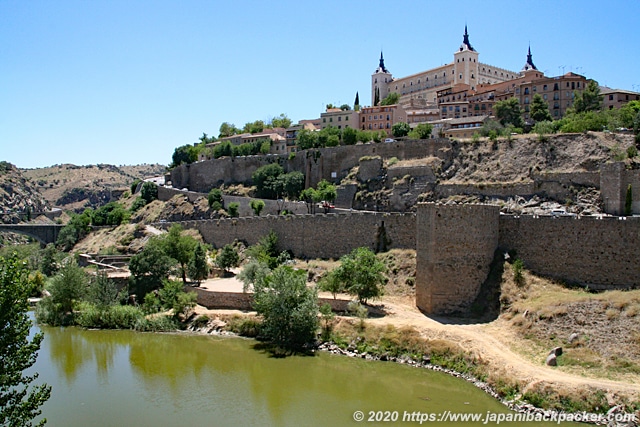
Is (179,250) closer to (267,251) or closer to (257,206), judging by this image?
(267,251)

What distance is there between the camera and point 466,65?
65.8 metres

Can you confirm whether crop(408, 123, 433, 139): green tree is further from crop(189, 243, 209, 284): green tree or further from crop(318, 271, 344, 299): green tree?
crop(318, 271, 344, 299): green tree

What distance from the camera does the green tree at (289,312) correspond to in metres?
23.0

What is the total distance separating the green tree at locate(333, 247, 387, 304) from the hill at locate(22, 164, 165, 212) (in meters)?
82.4

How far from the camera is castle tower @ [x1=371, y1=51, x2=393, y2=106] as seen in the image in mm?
73812

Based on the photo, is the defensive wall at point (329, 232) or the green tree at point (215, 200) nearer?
the defensive wall at point (329, 232)

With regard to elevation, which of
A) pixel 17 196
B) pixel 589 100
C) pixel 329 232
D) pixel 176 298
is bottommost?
pixel 176 298

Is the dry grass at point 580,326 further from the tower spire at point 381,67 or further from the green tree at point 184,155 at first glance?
the tower spire at point 381,67

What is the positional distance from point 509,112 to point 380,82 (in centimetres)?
3050

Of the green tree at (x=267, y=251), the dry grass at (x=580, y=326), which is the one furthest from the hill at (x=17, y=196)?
the dry grass at (x=580, y=326)

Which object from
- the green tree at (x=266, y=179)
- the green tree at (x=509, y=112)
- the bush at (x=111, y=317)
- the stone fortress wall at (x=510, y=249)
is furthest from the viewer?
the green tree at (x=266, y=179)

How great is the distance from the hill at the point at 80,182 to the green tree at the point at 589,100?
76.0 meters

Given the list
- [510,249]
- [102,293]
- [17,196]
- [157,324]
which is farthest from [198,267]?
[17,196]

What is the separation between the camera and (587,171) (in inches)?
1229
